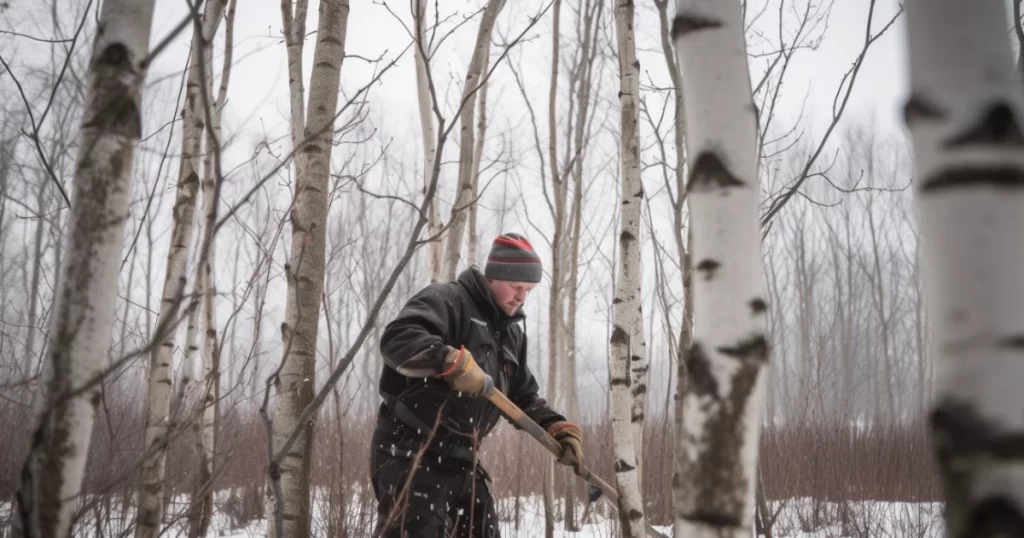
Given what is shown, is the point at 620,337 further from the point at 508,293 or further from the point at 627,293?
the point at 508,293

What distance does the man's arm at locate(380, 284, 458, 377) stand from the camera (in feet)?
8.27

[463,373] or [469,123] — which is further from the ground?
[469,123]

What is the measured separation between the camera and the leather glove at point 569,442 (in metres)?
3.08

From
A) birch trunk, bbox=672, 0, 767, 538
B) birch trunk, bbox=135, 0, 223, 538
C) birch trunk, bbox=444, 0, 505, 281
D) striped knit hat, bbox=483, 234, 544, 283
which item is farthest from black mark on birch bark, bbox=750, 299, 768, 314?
birch trunk, bbox=444, 0, 505, 281

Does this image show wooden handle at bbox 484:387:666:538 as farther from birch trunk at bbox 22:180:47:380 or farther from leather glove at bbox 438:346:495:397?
birch trunk at bbox 22:180:47:380

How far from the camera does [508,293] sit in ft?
10.4

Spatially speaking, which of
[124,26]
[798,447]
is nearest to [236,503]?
[798,447]

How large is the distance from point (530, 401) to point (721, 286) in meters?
2.48

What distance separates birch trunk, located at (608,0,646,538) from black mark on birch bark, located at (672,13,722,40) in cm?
219

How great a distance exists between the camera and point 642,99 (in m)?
4.47

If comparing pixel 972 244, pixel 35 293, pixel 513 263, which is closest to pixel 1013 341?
pixel 972 244

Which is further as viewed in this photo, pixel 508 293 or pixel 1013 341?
pixel 508 293

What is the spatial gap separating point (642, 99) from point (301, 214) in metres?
2.67

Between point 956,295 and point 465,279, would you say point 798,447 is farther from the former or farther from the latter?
point 956,295
